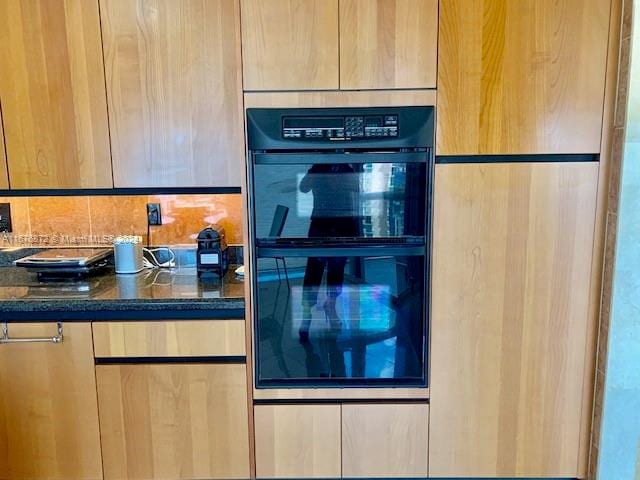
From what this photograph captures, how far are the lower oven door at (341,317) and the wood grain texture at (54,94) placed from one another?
0.82 metres

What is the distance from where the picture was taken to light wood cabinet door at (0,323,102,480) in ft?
5.24

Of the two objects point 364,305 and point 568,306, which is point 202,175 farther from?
point 568,306

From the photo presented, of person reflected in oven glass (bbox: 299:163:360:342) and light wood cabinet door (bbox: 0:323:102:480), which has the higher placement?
person reflected in oven glass (bbox: 299:163:360:342)

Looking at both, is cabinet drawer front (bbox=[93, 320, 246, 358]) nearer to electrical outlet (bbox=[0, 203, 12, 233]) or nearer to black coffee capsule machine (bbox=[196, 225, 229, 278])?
black coffee capsule machine (bbox=[196, 225, 229, 278])

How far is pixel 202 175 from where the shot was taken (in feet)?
5.69

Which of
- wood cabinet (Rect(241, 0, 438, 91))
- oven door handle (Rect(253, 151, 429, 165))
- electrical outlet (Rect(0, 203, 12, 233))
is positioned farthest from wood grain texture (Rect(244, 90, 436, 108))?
electrical outlet (Rect(0, 203, 12, 233))

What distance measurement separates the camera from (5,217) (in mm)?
2111

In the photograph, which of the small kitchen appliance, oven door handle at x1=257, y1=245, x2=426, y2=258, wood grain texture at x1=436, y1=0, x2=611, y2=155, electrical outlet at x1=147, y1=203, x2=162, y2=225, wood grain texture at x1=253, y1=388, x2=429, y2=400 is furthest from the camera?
electrical outlet at x1=147, y1=203, x2=162, y2=225

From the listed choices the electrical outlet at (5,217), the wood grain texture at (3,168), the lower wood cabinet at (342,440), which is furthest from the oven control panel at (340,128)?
the electrical outlet at (5,217)

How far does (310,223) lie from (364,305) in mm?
366

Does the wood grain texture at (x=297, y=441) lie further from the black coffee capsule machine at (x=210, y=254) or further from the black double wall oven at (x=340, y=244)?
the black coffee capsule machine at (x=210, y=254)

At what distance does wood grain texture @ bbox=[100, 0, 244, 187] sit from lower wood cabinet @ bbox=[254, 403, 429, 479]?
96 cm

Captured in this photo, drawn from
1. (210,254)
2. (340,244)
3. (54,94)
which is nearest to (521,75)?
(340,244)

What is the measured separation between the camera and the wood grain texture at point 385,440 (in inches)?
65.7
